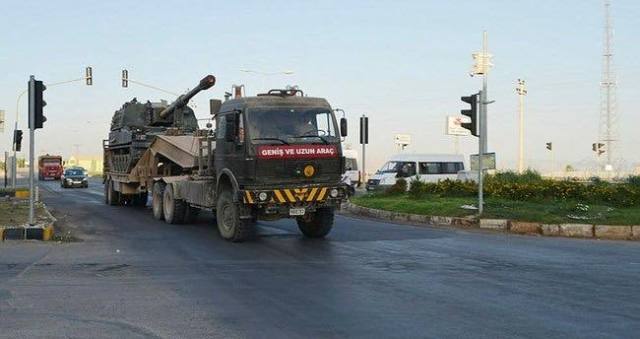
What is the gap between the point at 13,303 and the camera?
758 cm

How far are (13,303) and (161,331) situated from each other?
7.62 ft

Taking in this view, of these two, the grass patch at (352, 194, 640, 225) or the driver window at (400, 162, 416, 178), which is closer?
the grass patch at (352, 194, 640, 225)

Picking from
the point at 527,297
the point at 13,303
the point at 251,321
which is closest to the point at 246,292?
the point at 251,321

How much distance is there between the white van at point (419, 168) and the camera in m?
33.1

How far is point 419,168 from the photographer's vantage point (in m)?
33.3

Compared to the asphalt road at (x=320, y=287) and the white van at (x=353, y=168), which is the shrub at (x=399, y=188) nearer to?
the asphalt road at (x=320, y=287)

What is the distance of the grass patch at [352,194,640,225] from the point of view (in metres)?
16.4

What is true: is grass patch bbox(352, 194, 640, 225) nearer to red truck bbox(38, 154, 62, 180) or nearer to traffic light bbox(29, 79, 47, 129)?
traffic light bbox(29, 79, 47, 129)

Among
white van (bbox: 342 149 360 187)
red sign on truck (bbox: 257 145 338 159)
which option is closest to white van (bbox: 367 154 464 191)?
white van (bbox: 342 149 360 187)

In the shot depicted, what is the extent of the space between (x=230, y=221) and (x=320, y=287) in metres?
5.49

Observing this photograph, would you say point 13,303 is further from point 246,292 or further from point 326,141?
point 326,141

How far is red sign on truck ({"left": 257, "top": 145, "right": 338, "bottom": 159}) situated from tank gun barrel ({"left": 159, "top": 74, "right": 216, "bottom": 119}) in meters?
7.32

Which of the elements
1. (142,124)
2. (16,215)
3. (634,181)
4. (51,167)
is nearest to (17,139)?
(142,124)

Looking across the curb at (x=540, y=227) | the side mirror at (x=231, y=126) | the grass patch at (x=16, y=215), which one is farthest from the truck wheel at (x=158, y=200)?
the curb at (x=540, y=227)
